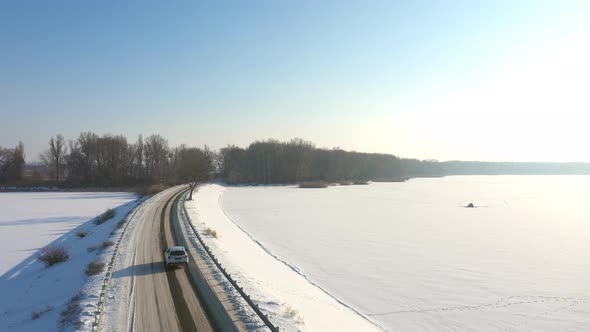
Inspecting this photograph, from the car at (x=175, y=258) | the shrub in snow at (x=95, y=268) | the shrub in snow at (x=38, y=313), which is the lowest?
the shrub in snow at (x=38, y=313)

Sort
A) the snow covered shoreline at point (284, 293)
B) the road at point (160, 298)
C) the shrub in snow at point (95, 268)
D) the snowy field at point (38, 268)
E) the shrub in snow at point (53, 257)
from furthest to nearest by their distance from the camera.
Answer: the shrub in snow at point (53, 257)
the shrub in snow at point (95, 268)
the snowy field at point (38, 268)
the snow covered shoreline at point (284, 293)
the road at point (160, 298)

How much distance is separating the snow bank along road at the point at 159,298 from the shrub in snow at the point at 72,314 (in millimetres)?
1141

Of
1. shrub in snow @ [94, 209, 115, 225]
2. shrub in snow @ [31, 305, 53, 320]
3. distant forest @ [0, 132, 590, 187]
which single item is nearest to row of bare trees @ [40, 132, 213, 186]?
distant forest @ [0, 132, 590, 187]

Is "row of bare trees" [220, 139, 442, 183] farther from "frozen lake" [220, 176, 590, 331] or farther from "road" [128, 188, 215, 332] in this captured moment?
"road" [128, 188, 215, 332]

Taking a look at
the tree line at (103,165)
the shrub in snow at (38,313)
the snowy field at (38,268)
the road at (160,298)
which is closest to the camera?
the road at (160,298)

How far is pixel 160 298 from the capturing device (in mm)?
17188

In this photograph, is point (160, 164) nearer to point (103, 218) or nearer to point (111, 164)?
point (111, 164)

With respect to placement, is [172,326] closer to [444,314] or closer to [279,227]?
[444,314]

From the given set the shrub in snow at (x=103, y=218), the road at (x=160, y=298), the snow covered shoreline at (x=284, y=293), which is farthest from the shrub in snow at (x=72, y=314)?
the shrub in snow at (x=103, y=218)

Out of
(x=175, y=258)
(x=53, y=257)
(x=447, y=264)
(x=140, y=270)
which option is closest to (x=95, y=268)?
(x=140, y=270)

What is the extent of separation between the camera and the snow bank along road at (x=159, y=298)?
47.6 ft

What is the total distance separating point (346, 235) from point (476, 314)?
2059cm

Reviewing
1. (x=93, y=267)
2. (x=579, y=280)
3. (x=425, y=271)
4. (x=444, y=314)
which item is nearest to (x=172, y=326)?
(x=93, y=267)

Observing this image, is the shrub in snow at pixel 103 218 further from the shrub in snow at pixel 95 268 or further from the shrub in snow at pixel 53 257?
the shrub in snow at pixel 95 268
